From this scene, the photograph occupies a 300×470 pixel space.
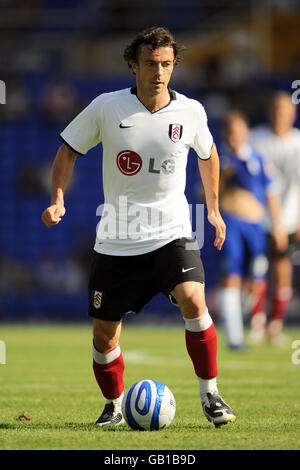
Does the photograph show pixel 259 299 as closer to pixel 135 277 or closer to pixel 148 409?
pixel 135 277

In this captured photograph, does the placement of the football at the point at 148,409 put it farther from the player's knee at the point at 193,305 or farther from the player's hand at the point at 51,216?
the player's hand at the point at 51,216

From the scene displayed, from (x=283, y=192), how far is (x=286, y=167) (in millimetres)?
355

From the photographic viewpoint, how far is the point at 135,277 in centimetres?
566

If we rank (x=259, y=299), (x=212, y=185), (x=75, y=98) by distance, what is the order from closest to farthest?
1. (x=212, y=185)
2. (x=259, y=299)
3. (x=75, y=98)

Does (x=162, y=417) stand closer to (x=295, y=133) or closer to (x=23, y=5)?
(x=295, y=133)

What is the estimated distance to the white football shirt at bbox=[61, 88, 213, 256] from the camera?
5.65 meters

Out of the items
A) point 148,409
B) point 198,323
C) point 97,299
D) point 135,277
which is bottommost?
point 148,409

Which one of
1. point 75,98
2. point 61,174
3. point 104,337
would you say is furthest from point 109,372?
point 75,98

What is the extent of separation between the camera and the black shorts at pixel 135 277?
18.5 feet

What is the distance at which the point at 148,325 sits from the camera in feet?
61.0

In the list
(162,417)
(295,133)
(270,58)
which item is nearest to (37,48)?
(270,58)

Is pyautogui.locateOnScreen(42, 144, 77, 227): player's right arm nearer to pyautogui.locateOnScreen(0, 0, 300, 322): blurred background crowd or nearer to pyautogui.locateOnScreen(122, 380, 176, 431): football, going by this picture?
pyautogui.locateOnScreen(122, 380, 176, 431): football

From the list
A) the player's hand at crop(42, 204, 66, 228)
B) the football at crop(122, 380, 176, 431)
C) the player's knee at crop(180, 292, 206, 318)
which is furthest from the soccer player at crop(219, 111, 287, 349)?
the player's hand at crop(42, 204, 66, 228)

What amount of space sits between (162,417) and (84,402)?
1.57 metres
